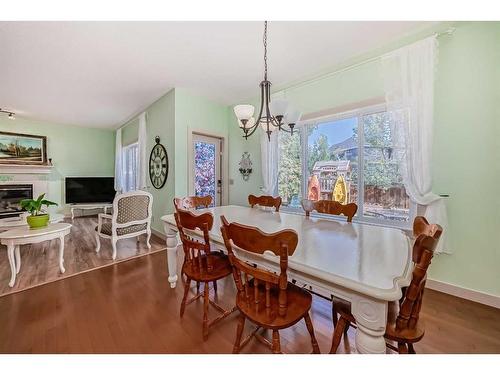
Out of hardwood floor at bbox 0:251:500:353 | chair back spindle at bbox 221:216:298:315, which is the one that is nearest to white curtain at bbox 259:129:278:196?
hardwood floor at bbox 0:251:500:353

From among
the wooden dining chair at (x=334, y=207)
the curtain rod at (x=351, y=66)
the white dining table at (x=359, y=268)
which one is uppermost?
the curtain rod at (x=351, y=66)

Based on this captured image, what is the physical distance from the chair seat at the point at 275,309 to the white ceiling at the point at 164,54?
7.79 ft

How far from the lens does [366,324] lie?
0.90 metres

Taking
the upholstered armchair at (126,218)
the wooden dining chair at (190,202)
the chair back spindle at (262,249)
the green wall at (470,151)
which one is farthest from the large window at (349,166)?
the upholstered armchair at (126,218)

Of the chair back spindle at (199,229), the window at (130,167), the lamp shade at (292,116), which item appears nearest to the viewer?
the chair back spindle at (199,229)

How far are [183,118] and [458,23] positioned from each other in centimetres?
360

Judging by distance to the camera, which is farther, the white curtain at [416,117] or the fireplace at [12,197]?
the fireplace at [12,197]

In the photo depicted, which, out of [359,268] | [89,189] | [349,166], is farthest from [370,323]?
[89,189]

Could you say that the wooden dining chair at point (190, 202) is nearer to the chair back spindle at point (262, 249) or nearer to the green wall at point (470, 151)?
the chair back spindle at point (262, 249)

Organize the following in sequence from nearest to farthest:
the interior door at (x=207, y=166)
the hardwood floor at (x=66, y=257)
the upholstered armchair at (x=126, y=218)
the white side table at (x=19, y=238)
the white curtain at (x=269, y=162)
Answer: the white side table at (x=19, y=238) < the hardwood floor at (x=66, y=257) < the upholstered armchair at (x=126, y=218) < the white curtain at (x=269, y=162) < the interior door at (x=207, y=166)

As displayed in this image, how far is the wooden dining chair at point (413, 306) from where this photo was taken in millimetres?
869

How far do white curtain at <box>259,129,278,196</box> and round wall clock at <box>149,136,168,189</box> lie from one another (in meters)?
1.81

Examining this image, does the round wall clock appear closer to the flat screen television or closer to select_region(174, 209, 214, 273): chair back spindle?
select_region(174, 209, 214, 273): chair back spindle

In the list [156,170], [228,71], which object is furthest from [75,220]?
[228,71]
